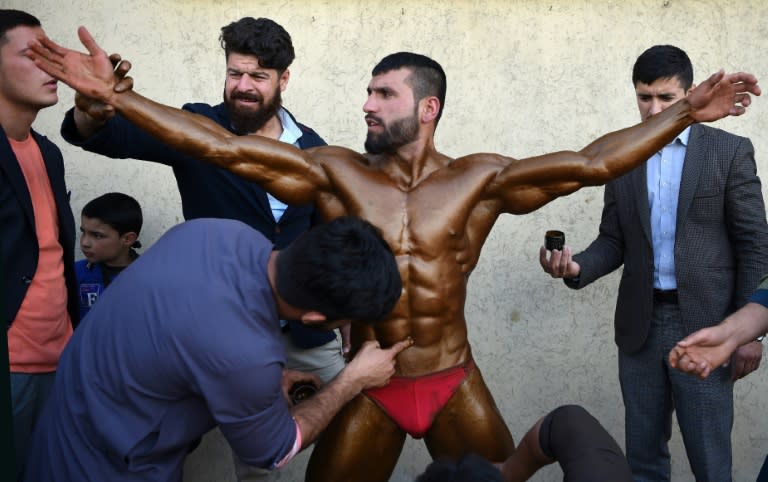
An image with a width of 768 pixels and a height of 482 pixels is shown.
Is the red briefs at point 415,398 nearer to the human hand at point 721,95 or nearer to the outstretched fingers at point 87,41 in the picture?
the human hand at point 721,95

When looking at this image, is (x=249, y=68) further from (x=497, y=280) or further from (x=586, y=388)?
(x=586, y=388)

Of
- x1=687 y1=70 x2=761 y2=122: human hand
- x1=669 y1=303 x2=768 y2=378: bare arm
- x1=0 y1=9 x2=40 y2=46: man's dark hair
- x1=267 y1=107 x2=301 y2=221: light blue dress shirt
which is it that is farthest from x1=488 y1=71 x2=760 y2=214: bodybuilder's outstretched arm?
x1=0 y1=9 x2=40 y2=46: man's dark hair

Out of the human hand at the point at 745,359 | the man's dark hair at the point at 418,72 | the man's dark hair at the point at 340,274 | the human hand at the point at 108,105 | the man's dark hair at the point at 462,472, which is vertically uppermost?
the man's dark hair at the point at 418,72

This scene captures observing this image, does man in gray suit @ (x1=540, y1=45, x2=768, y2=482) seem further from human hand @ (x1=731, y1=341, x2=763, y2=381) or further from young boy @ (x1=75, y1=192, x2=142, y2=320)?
young boy @ (x1=75, y1=192, x2=142, y2=320)

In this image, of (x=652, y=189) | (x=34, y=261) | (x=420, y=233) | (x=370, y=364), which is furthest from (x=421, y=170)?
(x=34, y=261)

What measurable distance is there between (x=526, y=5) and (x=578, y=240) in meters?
1.21

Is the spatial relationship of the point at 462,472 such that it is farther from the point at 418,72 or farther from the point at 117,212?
the point at 117,212

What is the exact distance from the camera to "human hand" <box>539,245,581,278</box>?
11.8 ft

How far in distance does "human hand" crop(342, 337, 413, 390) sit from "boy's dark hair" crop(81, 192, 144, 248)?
1.59 meters

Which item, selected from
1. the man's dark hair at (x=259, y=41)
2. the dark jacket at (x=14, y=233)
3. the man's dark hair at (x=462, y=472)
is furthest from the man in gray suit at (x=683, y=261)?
the dark jacket at (x=14, y=233)

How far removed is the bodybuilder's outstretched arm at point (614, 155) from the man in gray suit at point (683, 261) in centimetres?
40

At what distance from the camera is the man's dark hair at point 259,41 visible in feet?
11.7

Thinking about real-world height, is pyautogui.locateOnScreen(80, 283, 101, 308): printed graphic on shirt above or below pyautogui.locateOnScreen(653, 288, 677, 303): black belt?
below

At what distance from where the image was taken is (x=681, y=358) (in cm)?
280
